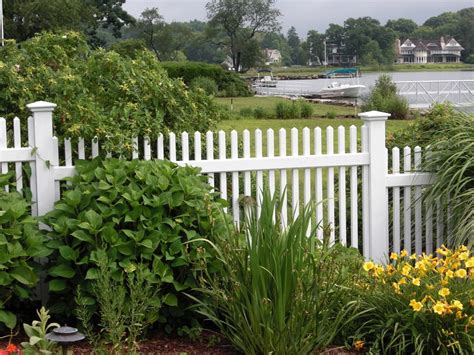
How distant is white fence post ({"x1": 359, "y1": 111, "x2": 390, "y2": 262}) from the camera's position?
261 inches

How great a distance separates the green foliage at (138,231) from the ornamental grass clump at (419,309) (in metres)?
1.03

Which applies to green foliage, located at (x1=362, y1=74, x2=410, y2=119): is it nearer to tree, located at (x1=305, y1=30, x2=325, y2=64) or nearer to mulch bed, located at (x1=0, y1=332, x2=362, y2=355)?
mulch bed, located at (x1=0, y1=332, x2=362, y2=355)

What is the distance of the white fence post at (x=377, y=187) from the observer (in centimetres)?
664

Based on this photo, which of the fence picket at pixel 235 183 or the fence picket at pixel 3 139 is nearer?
the fence picket at pixel 3 139

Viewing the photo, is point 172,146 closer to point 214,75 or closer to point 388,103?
point 388,103

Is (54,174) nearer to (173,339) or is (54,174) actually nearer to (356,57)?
(173,339)

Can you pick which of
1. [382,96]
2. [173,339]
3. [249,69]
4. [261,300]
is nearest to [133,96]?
[173,339]

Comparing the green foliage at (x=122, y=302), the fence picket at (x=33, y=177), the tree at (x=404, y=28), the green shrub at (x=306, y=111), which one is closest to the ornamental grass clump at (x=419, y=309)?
the green foliage at (x=122, y=302)

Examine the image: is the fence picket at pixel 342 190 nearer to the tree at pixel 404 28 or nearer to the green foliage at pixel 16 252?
the green foliage at pixel 16 252

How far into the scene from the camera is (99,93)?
6281mm

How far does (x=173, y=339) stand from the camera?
201 inches

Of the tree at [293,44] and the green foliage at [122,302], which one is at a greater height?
the tree at [293,44]

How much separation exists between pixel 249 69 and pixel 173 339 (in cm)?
7969

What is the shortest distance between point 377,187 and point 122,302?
10.3 ft
